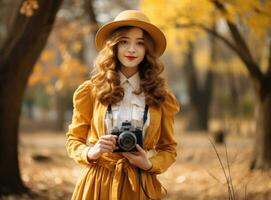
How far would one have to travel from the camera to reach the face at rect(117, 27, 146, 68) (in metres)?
3.59

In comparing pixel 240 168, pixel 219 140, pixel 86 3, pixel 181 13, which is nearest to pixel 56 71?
pixel 86 3

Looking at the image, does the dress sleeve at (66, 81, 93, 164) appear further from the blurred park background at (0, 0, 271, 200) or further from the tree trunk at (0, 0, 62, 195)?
the tree trunk at (0, 0, 62, 195)

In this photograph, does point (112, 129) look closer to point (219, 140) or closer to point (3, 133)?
point (3, 133)

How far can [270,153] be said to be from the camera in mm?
10273

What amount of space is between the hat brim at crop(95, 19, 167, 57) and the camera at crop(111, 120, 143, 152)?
0.64 metres

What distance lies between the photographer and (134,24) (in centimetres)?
359

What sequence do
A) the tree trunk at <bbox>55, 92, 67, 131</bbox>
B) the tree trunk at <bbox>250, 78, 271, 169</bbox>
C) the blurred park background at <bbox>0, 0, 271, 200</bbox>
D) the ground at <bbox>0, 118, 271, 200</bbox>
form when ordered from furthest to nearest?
the tree trunk at <bbox>55, 92, 67, 131</bbox>, the tree trunk at <bbox>250, 78, 271, 169</bbox>, the ground at <bbox>0, 118, 271, 200</bbox>, the blurred park background at <bbox>0, 0, 271, 200</bbox>

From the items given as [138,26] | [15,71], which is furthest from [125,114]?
[15,71]

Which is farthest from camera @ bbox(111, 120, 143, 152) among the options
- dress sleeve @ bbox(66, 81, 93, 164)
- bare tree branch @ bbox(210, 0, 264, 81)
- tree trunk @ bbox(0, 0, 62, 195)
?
bare tree branch @ bbox(210, 0, 264, 81)

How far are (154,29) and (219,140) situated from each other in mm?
12943

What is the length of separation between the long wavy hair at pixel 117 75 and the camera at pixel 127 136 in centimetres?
25

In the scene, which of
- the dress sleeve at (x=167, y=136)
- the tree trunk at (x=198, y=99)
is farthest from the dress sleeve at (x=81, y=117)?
the tree trunk at (x=198, y=99)

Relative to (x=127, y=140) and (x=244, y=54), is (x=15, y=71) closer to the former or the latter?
(x=244, y=54)

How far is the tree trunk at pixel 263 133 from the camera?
10.3 metres
